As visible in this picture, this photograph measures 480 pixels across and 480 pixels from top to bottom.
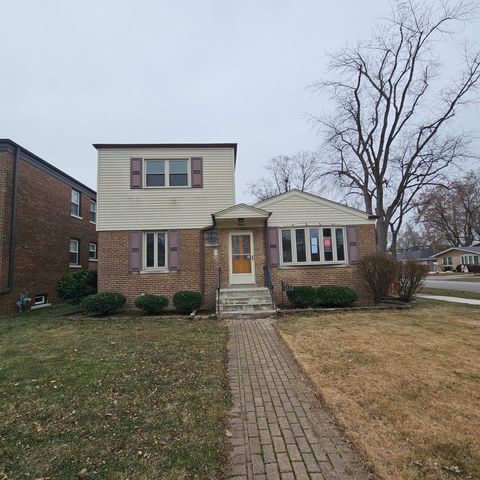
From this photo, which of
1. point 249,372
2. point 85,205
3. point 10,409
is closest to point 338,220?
point 249,372

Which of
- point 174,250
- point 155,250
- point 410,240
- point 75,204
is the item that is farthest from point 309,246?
point 410,240

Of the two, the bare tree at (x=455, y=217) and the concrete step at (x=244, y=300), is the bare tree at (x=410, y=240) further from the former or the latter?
the concrete step at (x=244, y=300)

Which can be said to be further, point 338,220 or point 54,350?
point 338,220

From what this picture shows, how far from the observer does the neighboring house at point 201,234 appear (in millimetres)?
11680

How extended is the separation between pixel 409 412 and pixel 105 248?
36.1ft

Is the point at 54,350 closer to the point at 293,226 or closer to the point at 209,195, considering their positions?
the point at 209,195

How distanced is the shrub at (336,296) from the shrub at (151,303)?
560cm

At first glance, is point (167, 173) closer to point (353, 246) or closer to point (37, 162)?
point (37, 162)

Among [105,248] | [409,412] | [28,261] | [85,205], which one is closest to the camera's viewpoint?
[409,412]

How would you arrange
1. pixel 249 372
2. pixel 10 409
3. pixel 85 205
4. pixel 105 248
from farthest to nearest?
pixel 85 205, pixel 105 248, pixel 249 372, pixel 10 409

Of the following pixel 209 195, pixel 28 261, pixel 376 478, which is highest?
pixel 209 195

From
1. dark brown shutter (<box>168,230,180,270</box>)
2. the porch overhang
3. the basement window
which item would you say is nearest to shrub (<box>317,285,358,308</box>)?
the porch overhang

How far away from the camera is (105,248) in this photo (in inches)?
460

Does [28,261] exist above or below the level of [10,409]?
above
